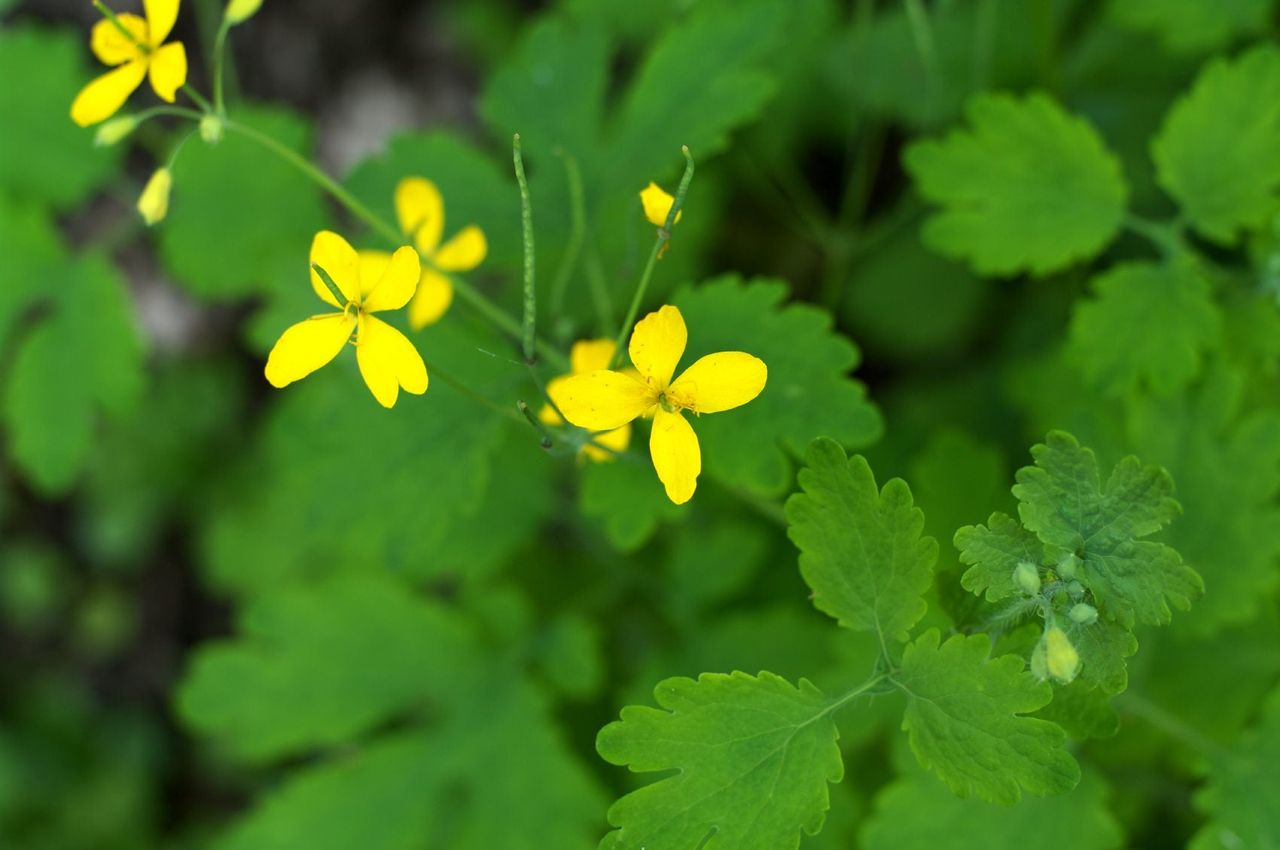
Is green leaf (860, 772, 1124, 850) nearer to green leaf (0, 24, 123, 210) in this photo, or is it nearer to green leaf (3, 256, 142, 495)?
green leaf (3, 256, 142, 495)

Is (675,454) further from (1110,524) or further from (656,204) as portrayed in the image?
(1110,524)

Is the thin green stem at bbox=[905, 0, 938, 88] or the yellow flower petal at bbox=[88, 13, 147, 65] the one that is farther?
the thin green stem at bbox=[905, 0, 938, 88]

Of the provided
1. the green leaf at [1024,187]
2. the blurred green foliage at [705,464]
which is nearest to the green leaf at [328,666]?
the blurred green foliage at [705,464]

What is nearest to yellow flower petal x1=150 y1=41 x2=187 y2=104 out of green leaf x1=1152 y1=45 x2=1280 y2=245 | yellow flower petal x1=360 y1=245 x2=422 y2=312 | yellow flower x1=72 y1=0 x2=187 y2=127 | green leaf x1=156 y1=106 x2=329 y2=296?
yellow flower x1=72 y1=0 x2=187 y2=127

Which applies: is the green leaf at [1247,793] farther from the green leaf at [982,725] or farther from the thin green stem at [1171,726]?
the green leaf at [982,725]

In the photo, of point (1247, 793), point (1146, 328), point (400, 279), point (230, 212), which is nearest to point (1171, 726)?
point (1247, 793)

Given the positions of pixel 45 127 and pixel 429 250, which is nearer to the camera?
pixel 429 250

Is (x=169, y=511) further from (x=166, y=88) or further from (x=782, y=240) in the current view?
(x=166, y=88)

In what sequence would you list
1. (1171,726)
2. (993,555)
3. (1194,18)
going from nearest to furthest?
(993,555) < (1171,726) < (1194,18)
